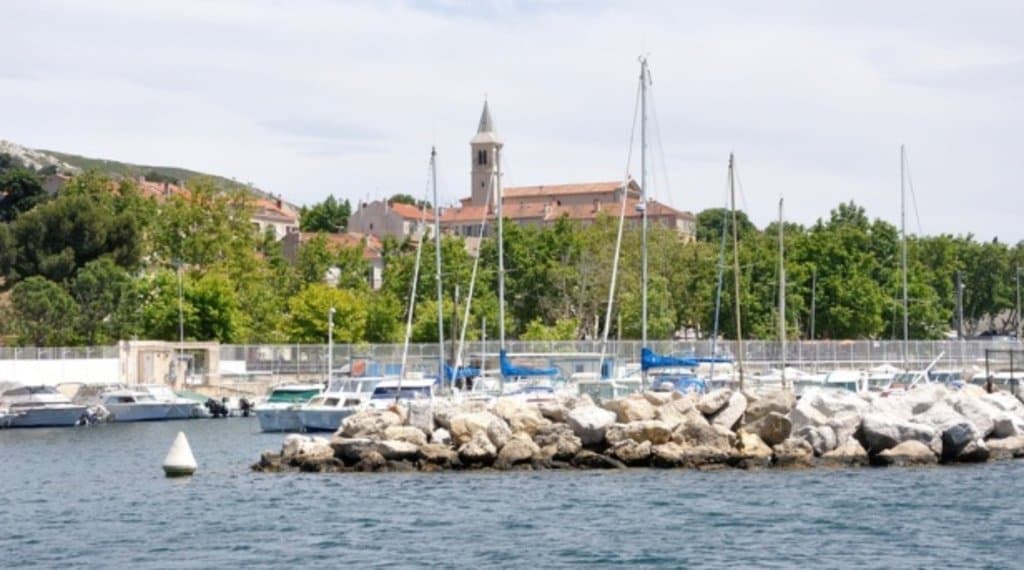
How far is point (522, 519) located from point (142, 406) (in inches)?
1721

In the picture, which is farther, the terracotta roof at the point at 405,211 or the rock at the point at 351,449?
the terracotta roof at the point at 405,211

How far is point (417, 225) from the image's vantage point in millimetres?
179750

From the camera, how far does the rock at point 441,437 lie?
45.5m

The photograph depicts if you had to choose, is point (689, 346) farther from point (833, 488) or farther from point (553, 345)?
point (833, 488)

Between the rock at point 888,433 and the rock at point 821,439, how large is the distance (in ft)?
1.77

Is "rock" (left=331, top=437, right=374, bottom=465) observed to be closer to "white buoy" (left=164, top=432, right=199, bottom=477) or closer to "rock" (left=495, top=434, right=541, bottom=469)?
"rock" (left=495, top=434, right=541, bottom=469)

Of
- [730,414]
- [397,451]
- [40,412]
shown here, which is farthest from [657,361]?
[40,412]

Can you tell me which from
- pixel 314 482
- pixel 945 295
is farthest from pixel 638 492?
pixel 945 295

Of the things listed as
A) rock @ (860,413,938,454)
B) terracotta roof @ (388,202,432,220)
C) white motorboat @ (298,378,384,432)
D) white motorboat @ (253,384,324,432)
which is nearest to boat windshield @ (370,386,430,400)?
white motorboat @ (298,378,384,432)

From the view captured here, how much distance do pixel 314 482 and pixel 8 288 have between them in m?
66.1

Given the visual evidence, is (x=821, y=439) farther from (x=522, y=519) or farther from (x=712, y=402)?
(x=522, y=519)

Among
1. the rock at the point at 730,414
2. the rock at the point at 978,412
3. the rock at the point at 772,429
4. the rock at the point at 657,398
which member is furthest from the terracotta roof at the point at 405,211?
the rock at the point at 772,429

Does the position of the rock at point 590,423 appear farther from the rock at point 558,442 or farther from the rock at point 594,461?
the rock at point 594,461

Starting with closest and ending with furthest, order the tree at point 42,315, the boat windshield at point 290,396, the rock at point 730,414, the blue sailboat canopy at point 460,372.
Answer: the rock at point 730,414
the blue sailboat canopy at point 460,372
the boat windshield at point 290,396
the tree at point 42,315
